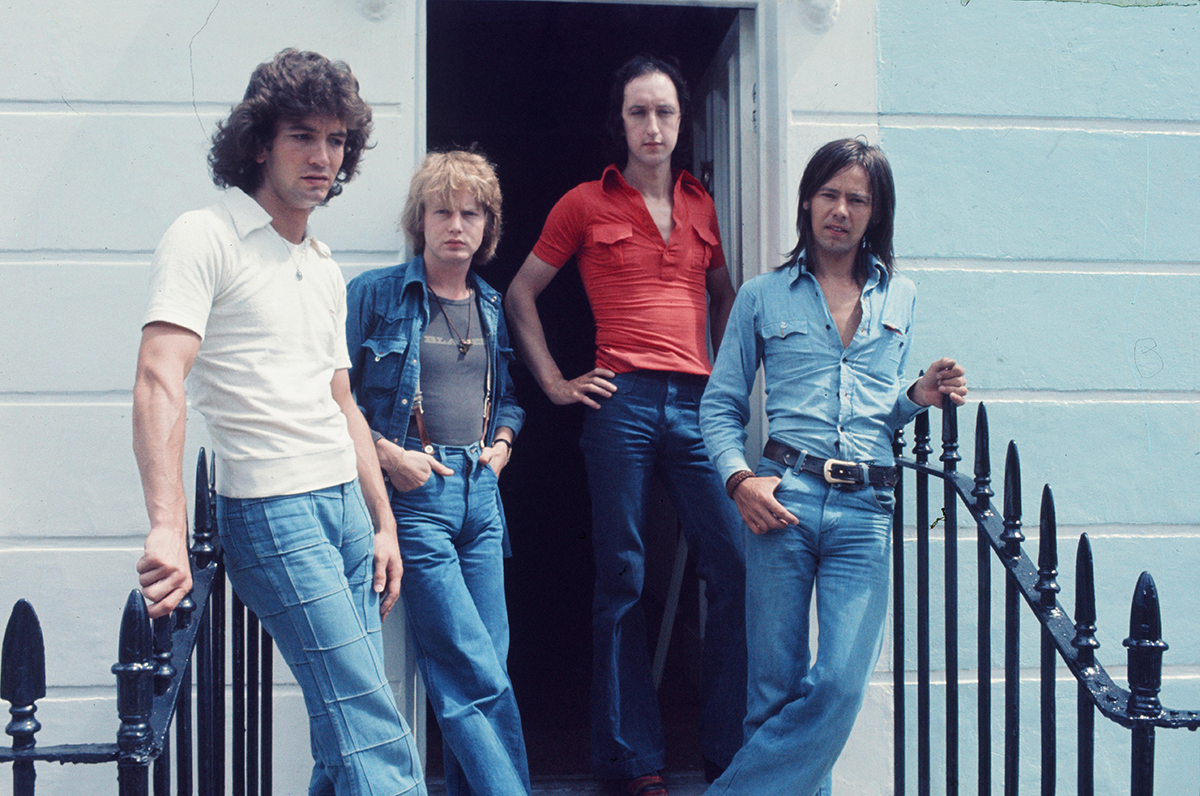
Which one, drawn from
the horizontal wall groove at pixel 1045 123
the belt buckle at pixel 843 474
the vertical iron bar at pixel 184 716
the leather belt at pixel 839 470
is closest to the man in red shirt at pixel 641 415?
the leather belt at pixel 839 470

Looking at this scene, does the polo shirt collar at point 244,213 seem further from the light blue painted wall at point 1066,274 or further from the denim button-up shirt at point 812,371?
the light blue painted wall at point 1066,274

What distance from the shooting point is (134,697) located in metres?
1.53

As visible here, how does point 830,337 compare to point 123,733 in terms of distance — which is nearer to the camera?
point 123,733

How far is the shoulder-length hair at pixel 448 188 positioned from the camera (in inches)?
106

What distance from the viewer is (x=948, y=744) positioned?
2627mm

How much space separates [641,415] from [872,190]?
3.12 ft

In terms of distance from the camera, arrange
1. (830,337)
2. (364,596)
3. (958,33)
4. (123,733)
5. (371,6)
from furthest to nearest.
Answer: (958,33) < (371,6) < (830,337) < (364,596) < (123,733)

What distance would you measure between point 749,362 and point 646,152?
858 mm

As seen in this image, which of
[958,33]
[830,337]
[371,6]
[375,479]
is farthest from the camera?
[958,33]

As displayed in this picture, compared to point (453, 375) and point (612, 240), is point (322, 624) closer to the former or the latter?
point (453, 375)

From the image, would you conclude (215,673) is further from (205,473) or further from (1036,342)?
(1036,342)

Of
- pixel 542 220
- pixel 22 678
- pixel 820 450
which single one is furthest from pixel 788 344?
pixel 542 220

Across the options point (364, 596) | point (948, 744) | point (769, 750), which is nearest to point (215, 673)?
point (364, 596)

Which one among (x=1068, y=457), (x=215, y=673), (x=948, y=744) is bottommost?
(x=948, y=744)
